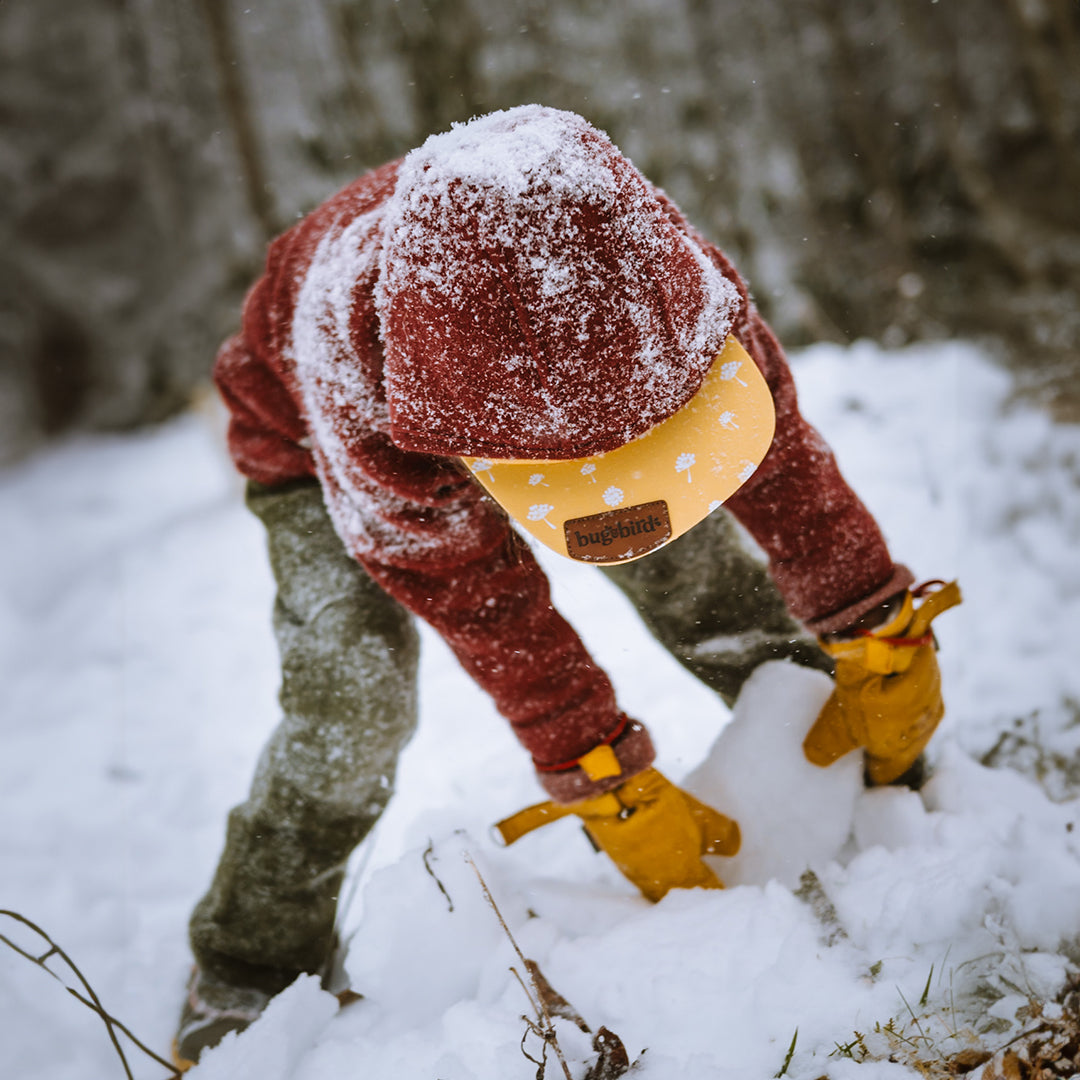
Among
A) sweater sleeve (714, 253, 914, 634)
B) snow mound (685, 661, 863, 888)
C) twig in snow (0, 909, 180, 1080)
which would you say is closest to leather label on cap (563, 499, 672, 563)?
sweater sleeve (714, 253, 914, 634)

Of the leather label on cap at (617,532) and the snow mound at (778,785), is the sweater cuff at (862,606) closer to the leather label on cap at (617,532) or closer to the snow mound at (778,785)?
the snow mound at (778,785)

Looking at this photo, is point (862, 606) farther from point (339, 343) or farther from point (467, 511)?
point (339, 343)

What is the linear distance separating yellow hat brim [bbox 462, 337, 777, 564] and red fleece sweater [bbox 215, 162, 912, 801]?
0.34 feet

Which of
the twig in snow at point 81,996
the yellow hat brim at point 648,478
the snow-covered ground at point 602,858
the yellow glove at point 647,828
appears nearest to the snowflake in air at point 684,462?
the yellow hat brim at point 648,478

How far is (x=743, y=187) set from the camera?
3.33 metres

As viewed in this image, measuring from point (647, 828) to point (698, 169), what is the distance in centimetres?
221

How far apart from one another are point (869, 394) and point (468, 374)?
2014 mm

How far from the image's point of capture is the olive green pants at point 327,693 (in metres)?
1.03

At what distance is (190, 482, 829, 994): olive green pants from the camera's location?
3.39 feet

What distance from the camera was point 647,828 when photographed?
0.92m

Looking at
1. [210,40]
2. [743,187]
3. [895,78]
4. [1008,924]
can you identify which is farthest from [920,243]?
[1008,924]

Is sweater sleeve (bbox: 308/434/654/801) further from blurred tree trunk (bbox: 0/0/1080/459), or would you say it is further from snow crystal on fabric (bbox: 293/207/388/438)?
blurred tree trunk (bbox: 0/0/1080/459)

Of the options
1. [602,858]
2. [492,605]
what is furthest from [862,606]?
[602,858]

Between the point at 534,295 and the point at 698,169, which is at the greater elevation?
the point at 698,169
